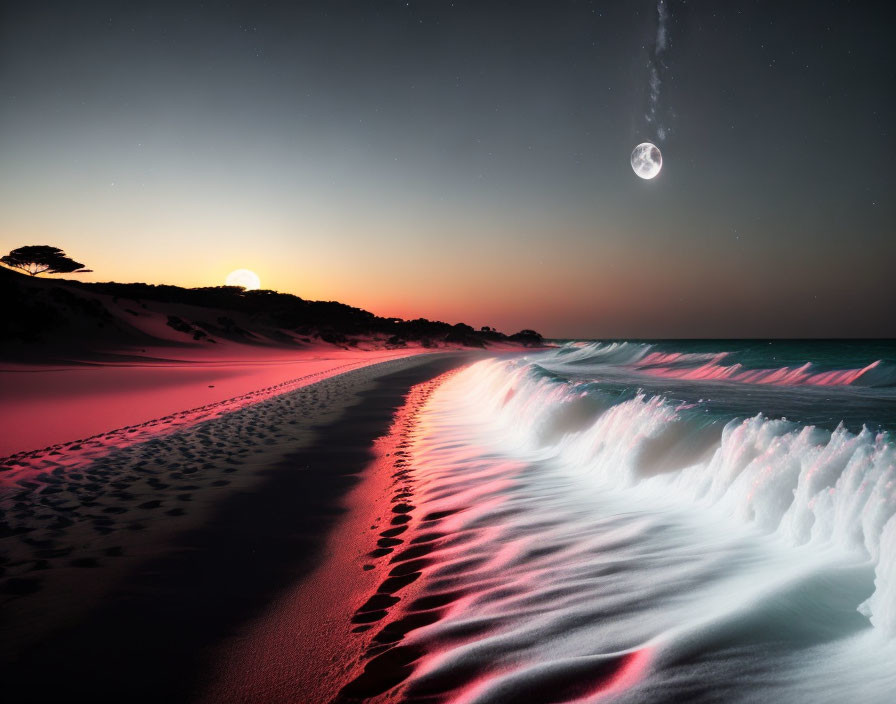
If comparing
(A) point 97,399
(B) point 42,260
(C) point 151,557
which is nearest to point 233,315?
(B) point 42,260

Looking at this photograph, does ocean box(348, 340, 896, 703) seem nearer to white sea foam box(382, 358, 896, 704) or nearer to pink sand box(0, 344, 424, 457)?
white sea foam box(382, 358, 896, 704)

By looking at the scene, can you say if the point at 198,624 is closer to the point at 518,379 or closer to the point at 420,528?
the point at 420,528

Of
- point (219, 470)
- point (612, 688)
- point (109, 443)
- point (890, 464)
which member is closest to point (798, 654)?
point (612, 688)

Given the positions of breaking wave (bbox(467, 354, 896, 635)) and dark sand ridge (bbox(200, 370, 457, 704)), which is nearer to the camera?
dark sand ridge (bbox(200, 370, 457, 704))

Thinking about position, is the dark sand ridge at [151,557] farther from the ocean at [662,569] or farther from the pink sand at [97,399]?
the pink sand at [97,399]

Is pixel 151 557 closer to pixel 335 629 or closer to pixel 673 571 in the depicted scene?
pixel 335 629

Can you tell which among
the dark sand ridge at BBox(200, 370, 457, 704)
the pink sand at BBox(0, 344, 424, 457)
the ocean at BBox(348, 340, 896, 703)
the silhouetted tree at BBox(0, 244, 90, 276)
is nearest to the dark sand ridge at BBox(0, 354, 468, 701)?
the dark sand ridge at BBox(200, 370, 457, 704)

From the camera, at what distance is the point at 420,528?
4.37 m

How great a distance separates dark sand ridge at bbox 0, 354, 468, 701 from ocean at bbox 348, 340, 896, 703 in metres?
1.03

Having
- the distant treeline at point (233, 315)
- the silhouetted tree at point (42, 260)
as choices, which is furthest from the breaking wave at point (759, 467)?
the silhouetted tree at point (42, 260)

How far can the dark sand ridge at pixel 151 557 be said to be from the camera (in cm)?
241

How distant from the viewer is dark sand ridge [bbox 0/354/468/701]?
2.41 metres

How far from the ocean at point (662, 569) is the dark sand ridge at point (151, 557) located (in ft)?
3.38

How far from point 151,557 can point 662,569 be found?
3.71 meters
